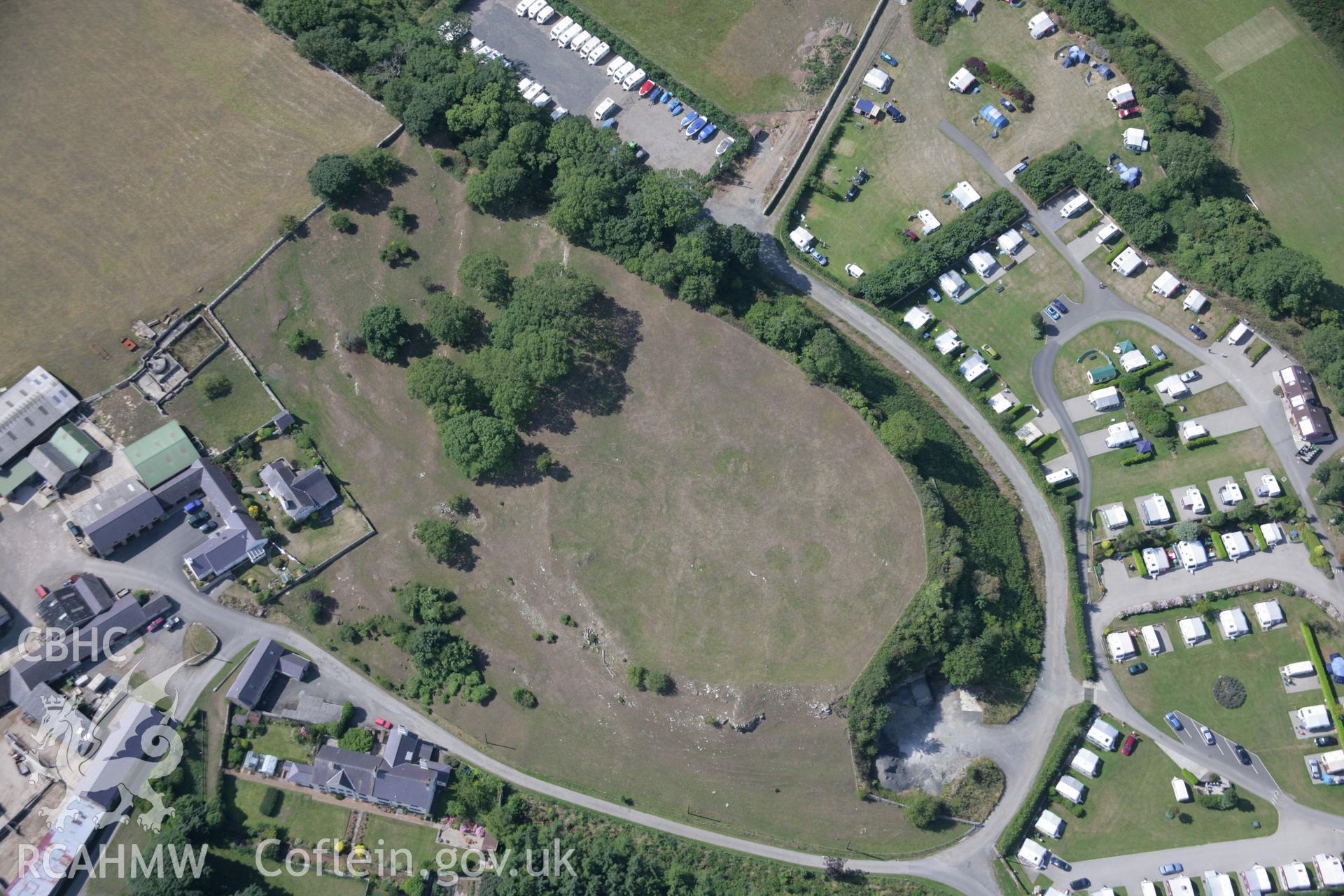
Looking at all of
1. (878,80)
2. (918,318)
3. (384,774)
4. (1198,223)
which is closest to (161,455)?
(384,774)

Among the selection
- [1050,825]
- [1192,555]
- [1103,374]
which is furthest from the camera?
[1103,374]

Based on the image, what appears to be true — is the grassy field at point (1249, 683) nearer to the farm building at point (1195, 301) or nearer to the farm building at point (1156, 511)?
the farm building at point (1156, 511)

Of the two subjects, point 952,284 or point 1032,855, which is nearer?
point 1032,855

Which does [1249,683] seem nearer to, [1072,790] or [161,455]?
[1072,790]

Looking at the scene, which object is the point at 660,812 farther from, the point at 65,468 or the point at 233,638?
the point at 65,468

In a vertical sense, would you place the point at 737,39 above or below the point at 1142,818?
above

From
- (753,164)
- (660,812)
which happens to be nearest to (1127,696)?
(660,812)
